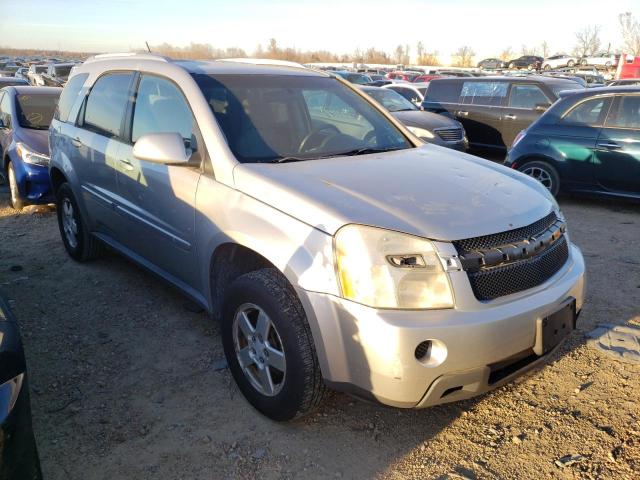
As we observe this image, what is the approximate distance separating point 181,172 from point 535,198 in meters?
2.01

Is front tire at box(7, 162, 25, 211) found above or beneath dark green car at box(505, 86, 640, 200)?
beneath

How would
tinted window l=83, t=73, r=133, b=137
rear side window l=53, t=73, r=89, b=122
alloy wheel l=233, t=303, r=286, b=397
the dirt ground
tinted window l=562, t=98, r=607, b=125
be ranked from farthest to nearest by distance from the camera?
tinted window l=562, t=98, r=607, b=125, rear side window l=53, t=73, r=89, b=122, tinted window l=83, t=73, r=133, b=137, alloy wheel l=233, t=303, r=286, b=397, the dirt ground

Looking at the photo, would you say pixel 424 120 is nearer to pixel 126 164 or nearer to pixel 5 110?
pixel 5 110

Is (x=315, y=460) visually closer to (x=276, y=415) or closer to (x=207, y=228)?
(x=276, y=415)

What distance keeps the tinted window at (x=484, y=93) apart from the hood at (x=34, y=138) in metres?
7.96

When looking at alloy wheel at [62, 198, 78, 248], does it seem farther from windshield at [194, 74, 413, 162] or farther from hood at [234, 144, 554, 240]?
hood at [234, 144, 554, 240]

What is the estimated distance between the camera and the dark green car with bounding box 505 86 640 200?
655cm

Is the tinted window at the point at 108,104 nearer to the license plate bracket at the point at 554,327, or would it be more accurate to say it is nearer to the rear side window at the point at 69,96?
the rear side window at the point at 69,96

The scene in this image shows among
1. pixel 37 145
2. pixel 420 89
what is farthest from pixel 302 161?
pixel 420 89

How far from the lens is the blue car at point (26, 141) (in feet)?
22.1

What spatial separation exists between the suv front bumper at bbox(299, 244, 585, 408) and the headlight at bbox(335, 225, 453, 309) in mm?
43

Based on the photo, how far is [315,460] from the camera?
8.50ft

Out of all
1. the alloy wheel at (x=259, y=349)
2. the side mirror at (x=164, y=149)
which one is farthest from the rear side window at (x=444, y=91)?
the alloy wheel at (x=259, y=349)

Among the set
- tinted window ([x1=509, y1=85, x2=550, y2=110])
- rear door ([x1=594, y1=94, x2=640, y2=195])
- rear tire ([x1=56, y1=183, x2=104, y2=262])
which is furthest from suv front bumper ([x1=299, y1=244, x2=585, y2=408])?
tinted window ([x1=509, y1=85, x2=550, y2=110])
